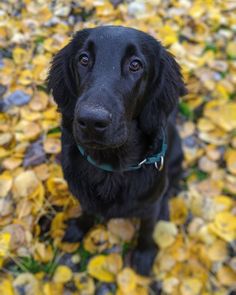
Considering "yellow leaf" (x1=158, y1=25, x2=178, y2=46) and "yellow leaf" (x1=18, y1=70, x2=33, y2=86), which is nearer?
"yellow leaf" (x1=18, y1=70, x2=33, y2=86)

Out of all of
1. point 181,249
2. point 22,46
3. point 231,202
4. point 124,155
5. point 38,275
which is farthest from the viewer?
point 22,46

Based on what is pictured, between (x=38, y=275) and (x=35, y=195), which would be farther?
(x=35, y=195)

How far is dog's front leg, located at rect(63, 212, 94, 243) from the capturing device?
8.95 ft

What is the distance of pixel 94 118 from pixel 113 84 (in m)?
0.27

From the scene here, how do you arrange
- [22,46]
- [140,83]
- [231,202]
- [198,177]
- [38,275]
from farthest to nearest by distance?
[22,46] < [198,177] < [231,202] < [38,275] < [140,83]

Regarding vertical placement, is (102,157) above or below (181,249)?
above

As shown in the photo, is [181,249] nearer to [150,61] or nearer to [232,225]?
[232,225]

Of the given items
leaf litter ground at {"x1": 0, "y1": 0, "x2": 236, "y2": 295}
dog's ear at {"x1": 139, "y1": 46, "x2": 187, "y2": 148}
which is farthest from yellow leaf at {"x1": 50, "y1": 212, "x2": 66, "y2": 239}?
dog's ear at {"x1": 139, "y1": 46, "x2": 187, "y2": 148}

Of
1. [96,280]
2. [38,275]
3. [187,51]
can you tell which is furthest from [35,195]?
[187,51]

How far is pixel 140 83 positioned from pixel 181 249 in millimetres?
1338

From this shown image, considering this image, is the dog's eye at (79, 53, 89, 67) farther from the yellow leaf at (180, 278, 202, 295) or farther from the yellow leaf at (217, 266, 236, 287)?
the yellow leaf at (217, 266, 236, 287)

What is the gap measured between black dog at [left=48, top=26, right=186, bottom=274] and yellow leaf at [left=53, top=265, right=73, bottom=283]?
53 cm

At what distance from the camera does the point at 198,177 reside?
3.14m

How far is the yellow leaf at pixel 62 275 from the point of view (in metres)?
2.53
